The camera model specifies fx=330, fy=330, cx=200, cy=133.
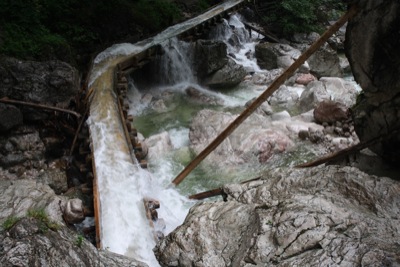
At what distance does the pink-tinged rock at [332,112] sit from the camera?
30.8 ft

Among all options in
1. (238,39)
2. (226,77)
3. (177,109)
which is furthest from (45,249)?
(238,39)

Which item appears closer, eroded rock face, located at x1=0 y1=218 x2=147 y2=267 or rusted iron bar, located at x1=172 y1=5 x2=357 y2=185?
eroded rock face, located at x1=0 y1=218 x2=147 y2=267

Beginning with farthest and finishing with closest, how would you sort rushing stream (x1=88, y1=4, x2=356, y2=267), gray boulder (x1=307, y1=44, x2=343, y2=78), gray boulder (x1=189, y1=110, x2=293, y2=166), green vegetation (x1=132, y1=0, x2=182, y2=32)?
1. green vegetation (x1=132, y1=0, x2=182, y2=32)
2. gray boulder (x1=307, y1=44, x2=343, y2=78)
3. gray boulder (x1=189, y1=110, x2=293, y2=166)
4. rushing stream (x1=88, y1=4, x2=356, y2=267)

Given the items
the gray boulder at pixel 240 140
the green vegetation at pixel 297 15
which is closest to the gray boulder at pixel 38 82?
the gray boulder at pixel 240 140

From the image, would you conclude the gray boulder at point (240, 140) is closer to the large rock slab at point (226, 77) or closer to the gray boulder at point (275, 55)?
the large rock slab at point (226, 77)

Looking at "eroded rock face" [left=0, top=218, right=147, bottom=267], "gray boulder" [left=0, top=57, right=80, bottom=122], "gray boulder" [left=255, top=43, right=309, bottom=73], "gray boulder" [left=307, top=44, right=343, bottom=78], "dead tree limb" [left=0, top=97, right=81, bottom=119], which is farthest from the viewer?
"gray boulder" [left=255, top=43, right=309, bottom=73]

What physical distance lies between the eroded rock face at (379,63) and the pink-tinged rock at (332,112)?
13.1ft

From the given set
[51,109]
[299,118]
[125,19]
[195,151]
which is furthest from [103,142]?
[125,19]

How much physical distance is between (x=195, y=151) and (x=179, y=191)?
5.65 feet

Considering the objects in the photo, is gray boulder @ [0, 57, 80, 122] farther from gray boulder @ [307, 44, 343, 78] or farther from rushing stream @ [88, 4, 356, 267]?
gray boulder @ [307, 44, 343, 78]

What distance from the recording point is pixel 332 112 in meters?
9.51

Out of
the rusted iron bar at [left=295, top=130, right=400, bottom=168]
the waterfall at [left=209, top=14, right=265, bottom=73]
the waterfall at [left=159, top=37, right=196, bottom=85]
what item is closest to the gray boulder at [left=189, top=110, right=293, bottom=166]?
the rusted iron bar at [left=295, top=130, right=400, bottom=168]

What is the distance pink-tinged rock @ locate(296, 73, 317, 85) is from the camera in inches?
552

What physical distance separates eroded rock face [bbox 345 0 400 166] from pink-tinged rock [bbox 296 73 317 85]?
875 cm
